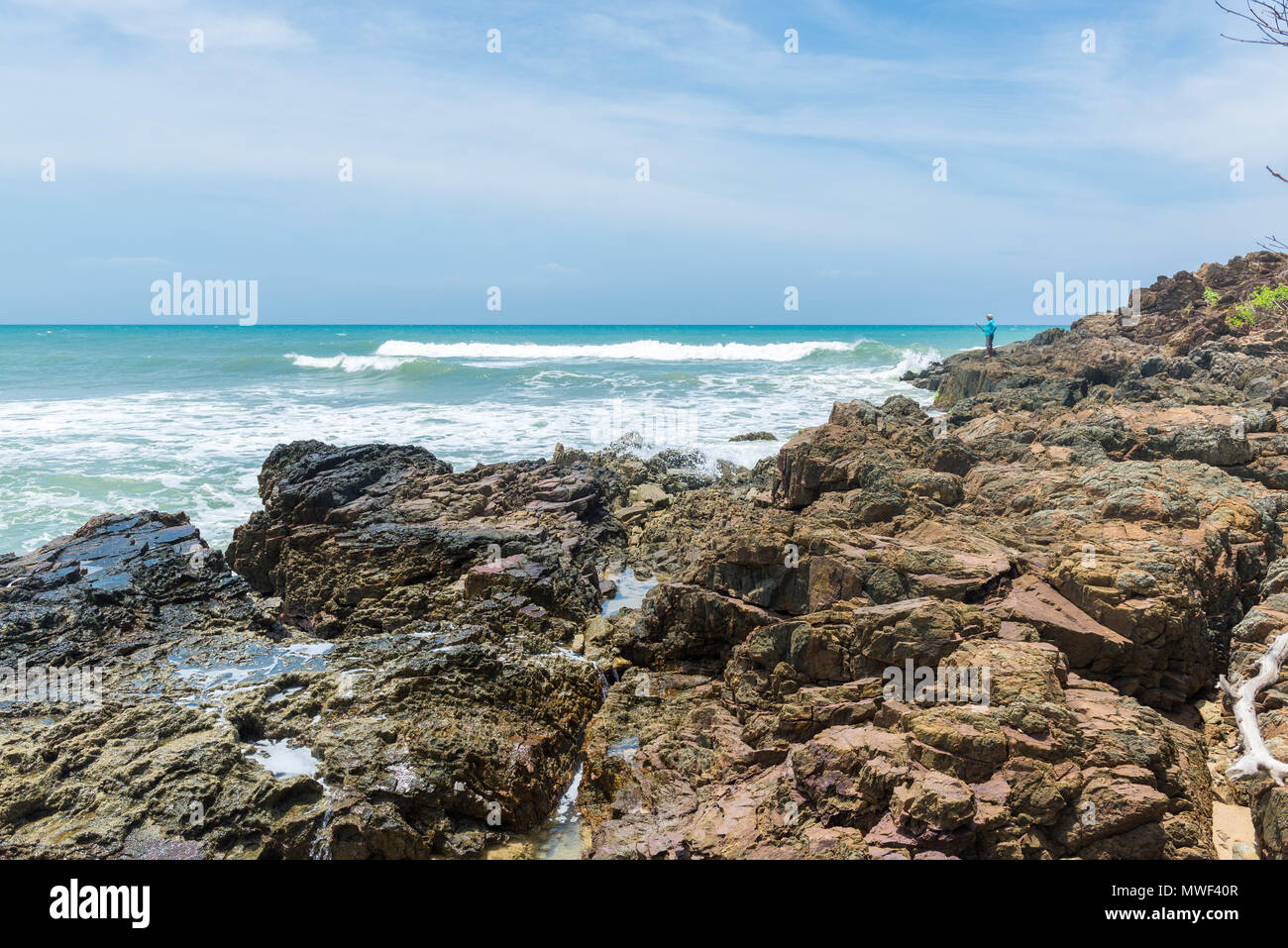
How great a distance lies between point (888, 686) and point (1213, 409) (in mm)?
8979

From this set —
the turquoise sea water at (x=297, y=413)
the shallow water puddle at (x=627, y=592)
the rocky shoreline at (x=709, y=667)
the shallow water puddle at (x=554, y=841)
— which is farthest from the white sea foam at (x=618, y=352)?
the shallow water puddle at (x=554, y=841)

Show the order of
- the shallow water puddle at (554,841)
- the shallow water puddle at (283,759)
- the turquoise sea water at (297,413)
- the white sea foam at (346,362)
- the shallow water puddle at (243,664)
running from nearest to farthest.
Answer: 1. the shallow water puddle at (554,841)
2. the shallow water puddle at (283,759)
3. the shallow water puddle at (243,664)
4. the turquoise sea water at (297,413)
5. the white sea foam at (346,362)

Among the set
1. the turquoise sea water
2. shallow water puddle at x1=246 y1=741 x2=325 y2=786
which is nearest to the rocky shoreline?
shallow water puddle at x1=246 y1=741 x2=325 y2=786

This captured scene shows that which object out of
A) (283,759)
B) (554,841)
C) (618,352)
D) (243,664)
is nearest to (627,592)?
(243,664)

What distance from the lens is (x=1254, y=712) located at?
4867mm

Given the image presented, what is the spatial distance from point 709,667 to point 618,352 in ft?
185

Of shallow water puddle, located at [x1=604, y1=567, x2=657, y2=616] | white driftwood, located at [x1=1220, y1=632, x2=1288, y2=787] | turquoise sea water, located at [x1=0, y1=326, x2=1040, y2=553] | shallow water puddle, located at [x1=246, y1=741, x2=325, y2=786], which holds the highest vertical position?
turquoise sea water, located at [x1=0, y1=326, x2=1040, y2=553]

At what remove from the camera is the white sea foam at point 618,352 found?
57.6m

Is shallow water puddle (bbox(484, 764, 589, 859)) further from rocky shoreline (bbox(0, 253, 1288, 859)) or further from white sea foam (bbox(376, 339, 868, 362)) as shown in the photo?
white sea foam (bbox(376, 339, 868, 362))

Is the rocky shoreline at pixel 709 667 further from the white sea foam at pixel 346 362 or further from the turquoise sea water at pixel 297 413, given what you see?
the white sea foam at pixel 346 362

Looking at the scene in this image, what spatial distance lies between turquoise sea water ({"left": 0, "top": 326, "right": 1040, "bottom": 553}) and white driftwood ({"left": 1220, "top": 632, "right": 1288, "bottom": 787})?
1173 cm

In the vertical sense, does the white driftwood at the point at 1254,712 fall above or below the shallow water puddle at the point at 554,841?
above

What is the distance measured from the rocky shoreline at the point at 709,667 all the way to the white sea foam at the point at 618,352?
47219 mm

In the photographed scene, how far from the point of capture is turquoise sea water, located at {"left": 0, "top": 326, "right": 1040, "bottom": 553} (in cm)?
1455
